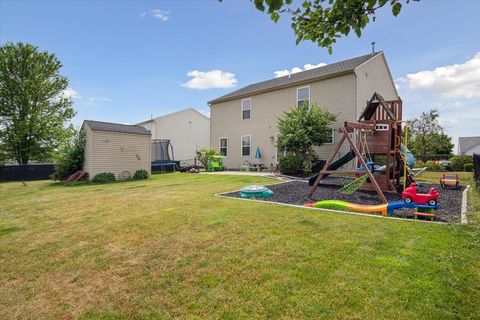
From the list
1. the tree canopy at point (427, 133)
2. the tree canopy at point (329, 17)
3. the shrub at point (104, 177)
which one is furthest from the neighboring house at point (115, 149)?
the tree canopy at point (427, 133)

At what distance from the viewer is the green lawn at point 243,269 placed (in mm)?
2264

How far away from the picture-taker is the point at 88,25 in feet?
40.4

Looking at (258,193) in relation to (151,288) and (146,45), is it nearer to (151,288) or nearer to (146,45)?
(151,288)

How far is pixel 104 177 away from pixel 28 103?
54.1ft

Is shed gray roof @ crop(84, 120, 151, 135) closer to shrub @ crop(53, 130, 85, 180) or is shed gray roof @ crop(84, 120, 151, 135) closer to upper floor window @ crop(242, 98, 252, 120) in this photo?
shrub @ crop(53, 130, 85, 180)

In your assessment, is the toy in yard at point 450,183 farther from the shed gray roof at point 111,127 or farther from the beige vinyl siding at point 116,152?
the shed gray roof at point 111,127

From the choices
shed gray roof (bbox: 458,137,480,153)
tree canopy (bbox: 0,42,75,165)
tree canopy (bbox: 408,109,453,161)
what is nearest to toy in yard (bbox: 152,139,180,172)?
tree canopy (bbox: 0,42,75,165)

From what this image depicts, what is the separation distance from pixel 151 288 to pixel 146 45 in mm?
14608

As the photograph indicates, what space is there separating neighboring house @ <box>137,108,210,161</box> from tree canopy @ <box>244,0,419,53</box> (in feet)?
89.3

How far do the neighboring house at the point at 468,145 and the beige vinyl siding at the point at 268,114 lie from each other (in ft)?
154

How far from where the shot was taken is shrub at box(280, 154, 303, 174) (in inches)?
535

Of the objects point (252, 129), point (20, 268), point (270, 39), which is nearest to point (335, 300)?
point (20, 268)

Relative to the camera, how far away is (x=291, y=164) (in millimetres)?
13555

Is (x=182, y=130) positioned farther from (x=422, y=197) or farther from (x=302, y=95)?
(x=422, y=197)
